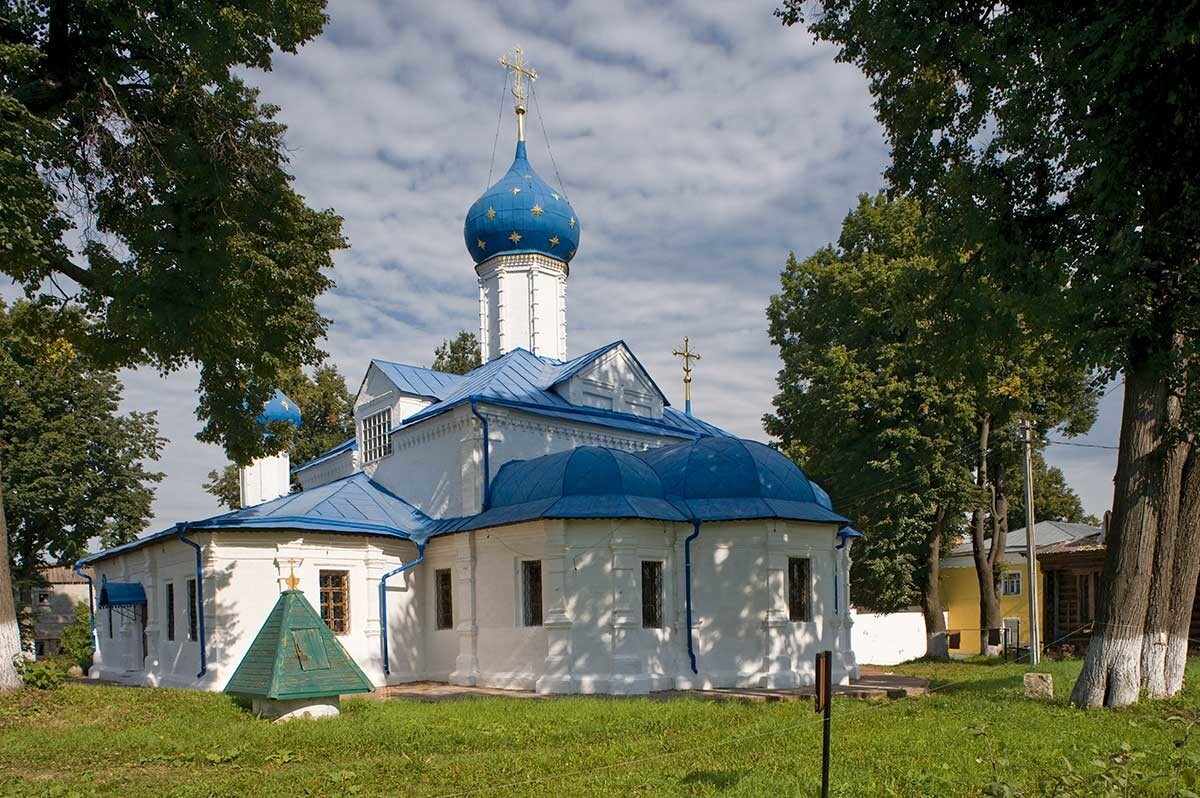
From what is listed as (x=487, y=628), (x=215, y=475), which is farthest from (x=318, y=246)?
(x=215, y=475)

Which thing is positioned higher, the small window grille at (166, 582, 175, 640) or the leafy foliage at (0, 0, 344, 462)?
the leafy foliage at (0, 0, 344, 462)

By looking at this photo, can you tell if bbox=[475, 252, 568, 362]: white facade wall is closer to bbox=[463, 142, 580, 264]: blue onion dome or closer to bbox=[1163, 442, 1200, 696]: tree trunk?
bbox=[463, 142, 580, 264]: blue onion dome

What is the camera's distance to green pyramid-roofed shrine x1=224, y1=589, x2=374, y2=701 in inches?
468

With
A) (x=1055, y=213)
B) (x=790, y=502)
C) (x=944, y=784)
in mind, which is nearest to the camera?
(x=944, y=784)

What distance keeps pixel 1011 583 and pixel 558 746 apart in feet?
85.6

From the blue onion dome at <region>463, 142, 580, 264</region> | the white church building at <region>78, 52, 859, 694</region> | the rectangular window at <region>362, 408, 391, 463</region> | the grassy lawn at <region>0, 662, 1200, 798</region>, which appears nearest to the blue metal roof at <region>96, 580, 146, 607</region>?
the white church building at <region>78, 52, 859, 694</region>

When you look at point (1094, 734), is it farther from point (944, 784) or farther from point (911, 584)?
point (911, 584)

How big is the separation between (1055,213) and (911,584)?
15215 millimetres

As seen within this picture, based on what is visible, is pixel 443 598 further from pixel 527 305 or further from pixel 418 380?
pixel 527 305

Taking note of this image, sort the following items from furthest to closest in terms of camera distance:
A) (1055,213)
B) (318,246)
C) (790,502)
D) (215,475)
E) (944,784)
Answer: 1. (215,475)
2. (790,502)
3. (318,246)
4. (1055,213)
5. (944,784)

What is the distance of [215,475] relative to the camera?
35.0 metres

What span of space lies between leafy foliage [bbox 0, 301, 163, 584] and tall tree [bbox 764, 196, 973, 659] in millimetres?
19181

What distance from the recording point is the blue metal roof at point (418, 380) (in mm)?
21031

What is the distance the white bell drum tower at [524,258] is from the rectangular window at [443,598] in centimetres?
629
